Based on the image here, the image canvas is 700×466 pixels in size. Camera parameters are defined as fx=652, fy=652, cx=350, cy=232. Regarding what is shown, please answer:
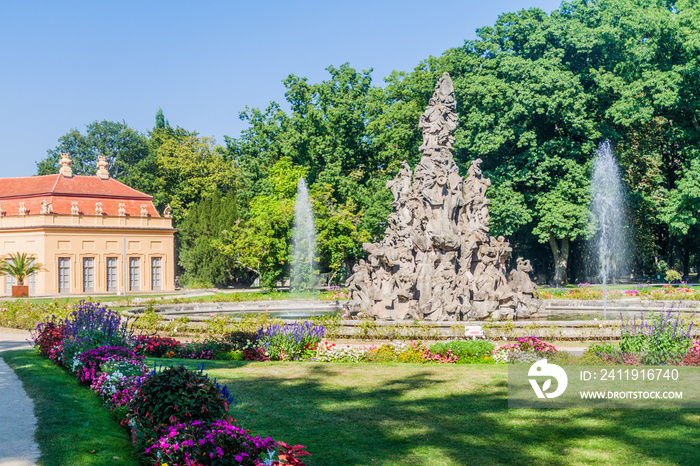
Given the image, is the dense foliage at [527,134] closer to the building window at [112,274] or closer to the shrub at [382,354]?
the building window at [112,274]

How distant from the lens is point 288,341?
55.2 feet

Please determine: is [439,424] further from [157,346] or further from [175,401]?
[157,346]

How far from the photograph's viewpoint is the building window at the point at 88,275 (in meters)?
57.9

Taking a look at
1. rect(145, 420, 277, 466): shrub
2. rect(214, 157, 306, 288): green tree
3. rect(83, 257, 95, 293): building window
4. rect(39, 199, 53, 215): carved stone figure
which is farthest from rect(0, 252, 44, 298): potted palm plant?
rect(145, 420, 277, 466): shrub

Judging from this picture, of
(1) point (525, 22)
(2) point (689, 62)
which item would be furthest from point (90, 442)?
(1) point (525, 22)

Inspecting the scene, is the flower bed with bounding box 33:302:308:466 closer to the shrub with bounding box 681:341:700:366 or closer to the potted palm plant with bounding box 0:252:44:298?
the shrub with bounding box 681:341:700:366

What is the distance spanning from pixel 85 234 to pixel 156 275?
26.8 ft

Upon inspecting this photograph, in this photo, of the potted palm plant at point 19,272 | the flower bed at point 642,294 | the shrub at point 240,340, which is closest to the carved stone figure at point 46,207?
the potted palm plant at point 19,272

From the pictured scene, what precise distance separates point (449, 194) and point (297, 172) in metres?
23.3

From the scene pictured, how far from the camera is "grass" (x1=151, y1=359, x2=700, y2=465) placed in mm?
8297

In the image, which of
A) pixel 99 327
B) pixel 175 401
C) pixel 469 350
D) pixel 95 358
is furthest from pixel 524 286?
pixel 175 401

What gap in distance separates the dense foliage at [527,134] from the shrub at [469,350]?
87.2ft

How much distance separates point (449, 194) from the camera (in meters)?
25.2

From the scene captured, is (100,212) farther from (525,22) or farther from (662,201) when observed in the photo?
(662,201)
